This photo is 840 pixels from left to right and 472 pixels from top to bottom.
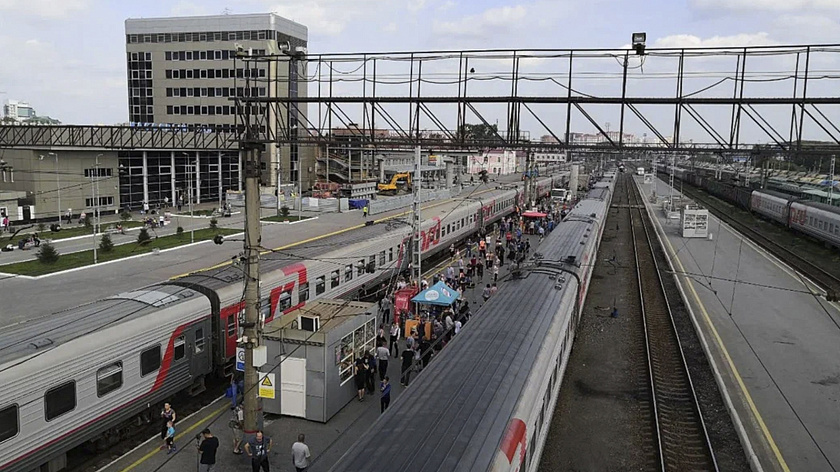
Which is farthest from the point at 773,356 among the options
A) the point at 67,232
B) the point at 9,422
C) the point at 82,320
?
the point at 67,232

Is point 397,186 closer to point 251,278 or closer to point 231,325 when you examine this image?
point 231,325

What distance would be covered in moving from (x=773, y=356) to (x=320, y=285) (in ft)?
49.0

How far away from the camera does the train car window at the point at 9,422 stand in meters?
10.4

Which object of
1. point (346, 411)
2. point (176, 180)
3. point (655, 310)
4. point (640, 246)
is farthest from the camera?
point (176, 180)

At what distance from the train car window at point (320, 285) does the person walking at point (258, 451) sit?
9.42 metres

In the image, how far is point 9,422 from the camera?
10531 mm

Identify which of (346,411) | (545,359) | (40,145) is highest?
(40,145)

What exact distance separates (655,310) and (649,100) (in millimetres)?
14650

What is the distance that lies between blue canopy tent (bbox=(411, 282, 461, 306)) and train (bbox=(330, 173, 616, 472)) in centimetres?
423

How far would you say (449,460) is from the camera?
25.0 ft

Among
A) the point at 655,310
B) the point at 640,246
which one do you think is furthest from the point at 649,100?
the point at 640,246

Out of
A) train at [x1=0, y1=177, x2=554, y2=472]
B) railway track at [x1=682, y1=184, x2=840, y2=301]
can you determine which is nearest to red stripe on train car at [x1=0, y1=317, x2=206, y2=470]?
train at [x1=0, y1=177, x2=554, y2=472]

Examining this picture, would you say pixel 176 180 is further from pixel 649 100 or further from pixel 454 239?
pixel 649 100

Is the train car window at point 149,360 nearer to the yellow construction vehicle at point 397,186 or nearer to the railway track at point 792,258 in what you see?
the railway track at point 792,258
